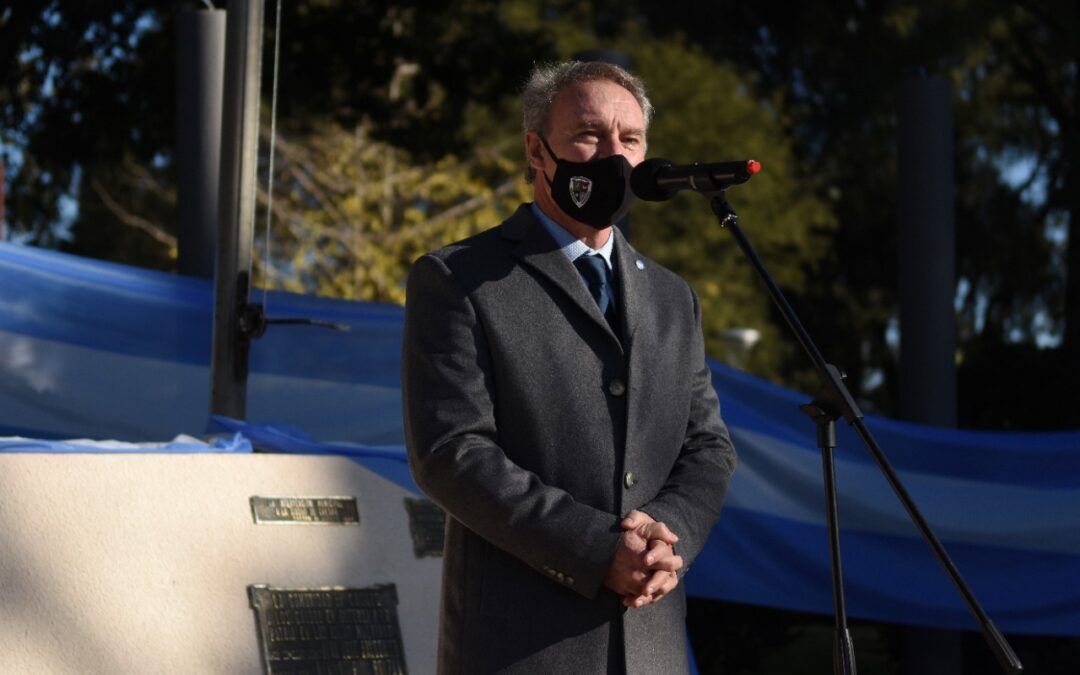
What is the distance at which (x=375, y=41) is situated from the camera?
12.8 metres

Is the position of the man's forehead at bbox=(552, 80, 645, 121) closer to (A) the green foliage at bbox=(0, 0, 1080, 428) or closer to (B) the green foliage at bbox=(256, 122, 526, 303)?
(A) the green foliage at bbox=(0, 0, 1080, 428)

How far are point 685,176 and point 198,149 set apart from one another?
4869mm

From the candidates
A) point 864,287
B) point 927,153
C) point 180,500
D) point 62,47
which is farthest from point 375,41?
point 864,287

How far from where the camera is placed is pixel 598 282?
2.72 meters

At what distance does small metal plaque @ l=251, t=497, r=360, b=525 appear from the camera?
14.3ft

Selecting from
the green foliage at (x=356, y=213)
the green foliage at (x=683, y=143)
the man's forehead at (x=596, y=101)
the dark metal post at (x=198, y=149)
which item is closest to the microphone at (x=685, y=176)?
the man's forehead at (x=596, y=101)

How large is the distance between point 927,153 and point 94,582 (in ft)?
12.7

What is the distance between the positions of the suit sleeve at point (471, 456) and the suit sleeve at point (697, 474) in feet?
0.42

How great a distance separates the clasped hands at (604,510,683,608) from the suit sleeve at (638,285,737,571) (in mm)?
80

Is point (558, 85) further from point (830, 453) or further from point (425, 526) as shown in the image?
point (425, 526)

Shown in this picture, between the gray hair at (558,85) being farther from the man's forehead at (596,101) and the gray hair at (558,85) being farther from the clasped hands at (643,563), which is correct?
the clasped hands at (643,563)

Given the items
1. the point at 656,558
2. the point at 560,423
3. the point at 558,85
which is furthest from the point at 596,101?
the point at 656,558

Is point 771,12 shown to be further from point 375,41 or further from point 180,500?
point 180,500

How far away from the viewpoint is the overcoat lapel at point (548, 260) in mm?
2656
